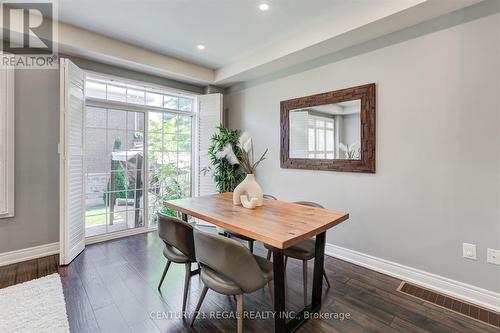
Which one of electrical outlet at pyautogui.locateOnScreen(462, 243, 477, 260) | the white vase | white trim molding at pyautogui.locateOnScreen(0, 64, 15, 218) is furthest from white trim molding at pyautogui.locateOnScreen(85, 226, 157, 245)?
electrical outlet at pyautogui.locateOnScreen(462, 243, 477, 260)

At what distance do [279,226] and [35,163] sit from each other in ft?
10.4

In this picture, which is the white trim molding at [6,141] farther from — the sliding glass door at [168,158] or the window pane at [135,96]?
the sliding glass door at [168,158]

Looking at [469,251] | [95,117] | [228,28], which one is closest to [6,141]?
[95,117]

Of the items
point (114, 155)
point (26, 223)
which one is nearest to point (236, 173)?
point (114, 155)

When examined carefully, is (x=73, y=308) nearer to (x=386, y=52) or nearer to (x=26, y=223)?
(x=26, y=223)

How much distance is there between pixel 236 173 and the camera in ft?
14.1

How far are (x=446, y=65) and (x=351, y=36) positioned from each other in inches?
37.4

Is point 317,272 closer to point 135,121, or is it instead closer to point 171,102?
point 135,121

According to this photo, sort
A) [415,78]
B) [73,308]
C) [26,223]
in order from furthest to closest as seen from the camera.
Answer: [26,223] < [415,78] < [73,308]

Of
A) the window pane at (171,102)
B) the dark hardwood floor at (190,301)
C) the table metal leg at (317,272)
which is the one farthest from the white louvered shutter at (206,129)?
the table metal leg at (317,272)

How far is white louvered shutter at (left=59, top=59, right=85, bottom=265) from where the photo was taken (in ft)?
9.21

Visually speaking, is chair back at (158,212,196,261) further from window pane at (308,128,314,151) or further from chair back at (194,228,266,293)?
window pane at (308,128,314,151)

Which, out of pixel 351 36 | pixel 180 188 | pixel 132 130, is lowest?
pixel 180 188

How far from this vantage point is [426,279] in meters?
2.43
